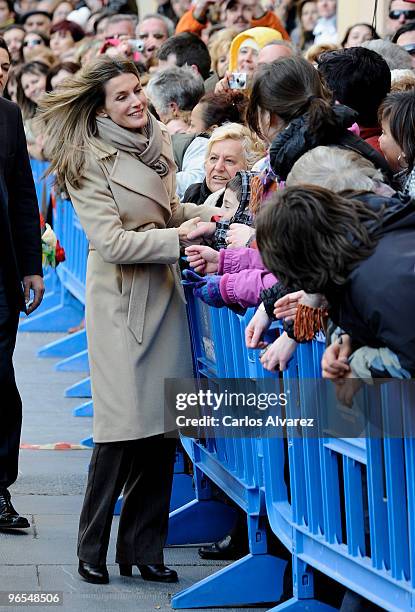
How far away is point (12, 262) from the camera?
6219 mm

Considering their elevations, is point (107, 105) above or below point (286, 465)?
above

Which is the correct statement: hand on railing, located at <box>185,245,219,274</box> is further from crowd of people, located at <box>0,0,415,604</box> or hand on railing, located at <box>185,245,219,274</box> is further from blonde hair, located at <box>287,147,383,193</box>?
blonde hair, located at <box>287,147,383,193</box>

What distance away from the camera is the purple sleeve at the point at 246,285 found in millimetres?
4645

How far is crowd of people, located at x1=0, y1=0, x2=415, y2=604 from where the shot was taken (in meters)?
3.52

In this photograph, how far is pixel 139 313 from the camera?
538 cm

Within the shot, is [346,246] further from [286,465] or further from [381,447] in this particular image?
[286,465]

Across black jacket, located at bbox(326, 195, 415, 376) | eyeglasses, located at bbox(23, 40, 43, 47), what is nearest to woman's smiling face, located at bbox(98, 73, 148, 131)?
black jacket, located at bbox(326, 195, 415, 376)

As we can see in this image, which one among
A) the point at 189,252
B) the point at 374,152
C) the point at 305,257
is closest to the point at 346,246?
the point at 305,257

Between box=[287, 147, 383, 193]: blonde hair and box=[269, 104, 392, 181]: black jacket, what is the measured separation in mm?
163

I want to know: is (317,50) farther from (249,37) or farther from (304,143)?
(304,143)

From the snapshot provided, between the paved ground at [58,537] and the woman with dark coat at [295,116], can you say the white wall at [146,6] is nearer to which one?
the paved ground at [58,537]

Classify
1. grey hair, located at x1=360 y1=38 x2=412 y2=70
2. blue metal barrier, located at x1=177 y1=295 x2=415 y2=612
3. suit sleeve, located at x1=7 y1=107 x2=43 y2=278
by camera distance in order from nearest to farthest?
blue metal barrier, located at x1=177 y1=295 x2=415 y2=612 < suit sleeve, located at x1=7 y1=107 x2=43 y2=278 < grey hair, located at x1=360 y1=38 x2=412 y2=70

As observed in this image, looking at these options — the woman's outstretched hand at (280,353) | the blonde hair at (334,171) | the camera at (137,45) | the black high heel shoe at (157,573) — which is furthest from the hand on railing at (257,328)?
the camera at (137,45)

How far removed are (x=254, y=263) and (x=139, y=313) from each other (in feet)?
2.39
